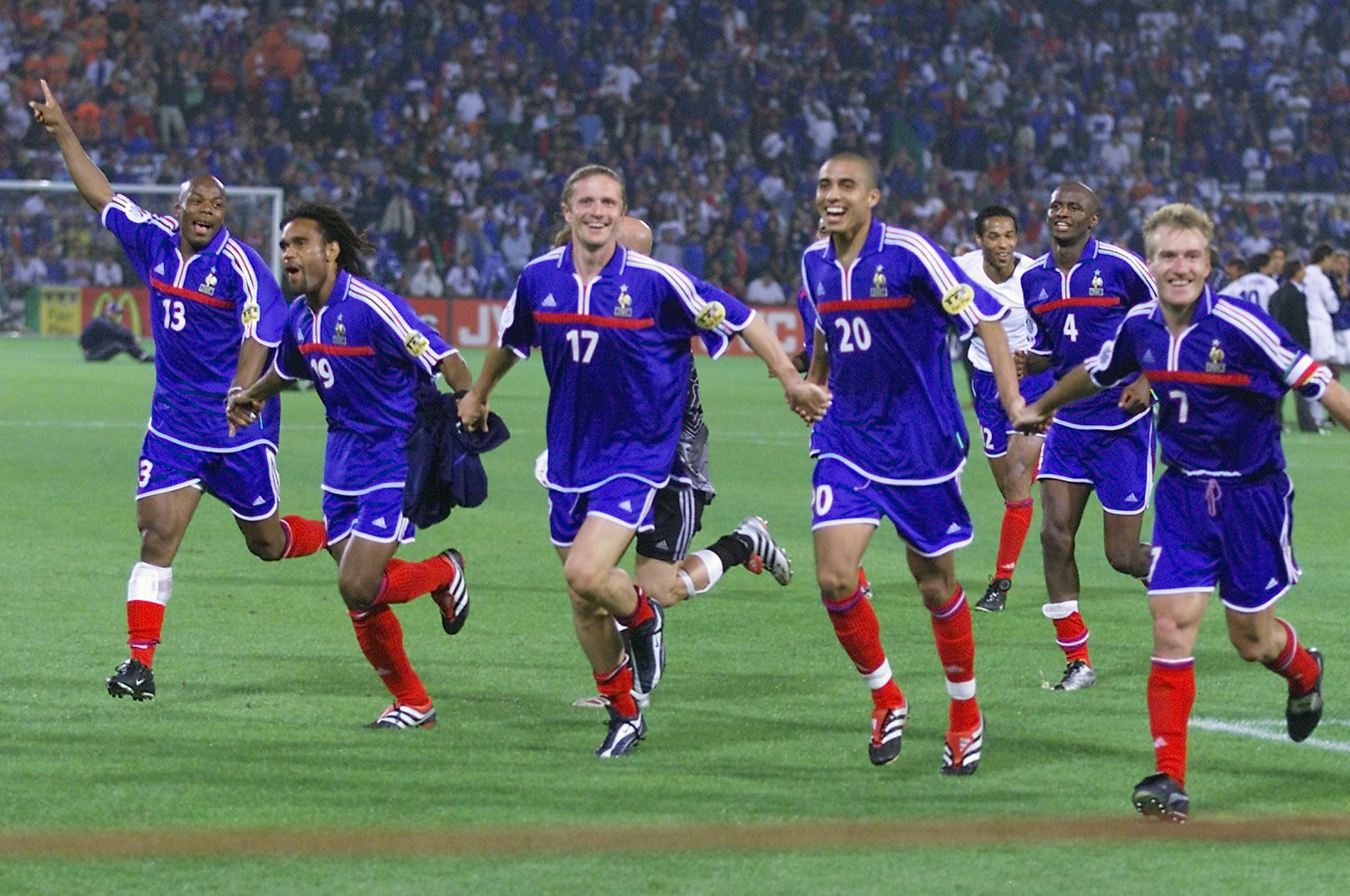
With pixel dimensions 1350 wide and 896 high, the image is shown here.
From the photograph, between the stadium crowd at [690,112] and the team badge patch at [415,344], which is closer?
the team badge patch at [415,344]

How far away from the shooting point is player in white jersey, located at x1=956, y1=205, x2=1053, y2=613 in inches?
412

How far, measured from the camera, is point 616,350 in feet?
22.5

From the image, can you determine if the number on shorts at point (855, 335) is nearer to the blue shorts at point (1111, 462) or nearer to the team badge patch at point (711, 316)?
the team badge patch at point (711, 316)

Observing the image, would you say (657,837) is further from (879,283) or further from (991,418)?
(991,418)

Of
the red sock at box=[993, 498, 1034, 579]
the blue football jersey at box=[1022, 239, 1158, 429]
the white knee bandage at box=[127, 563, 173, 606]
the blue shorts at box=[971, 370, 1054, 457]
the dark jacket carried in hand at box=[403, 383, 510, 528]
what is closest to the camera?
the dark jacket carried in hand at box=[403, 383, 510, 528]

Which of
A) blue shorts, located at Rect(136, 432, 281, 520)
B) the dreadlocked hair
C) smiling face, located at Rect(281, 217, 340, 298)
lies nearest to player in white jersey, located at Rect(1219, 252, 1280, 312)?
blue shorts, located at Rect(136, 432, 281, 520)

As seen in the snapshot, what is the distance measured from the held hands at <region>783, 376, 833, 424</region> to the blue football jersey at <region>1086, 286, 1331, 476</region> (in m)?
0.98

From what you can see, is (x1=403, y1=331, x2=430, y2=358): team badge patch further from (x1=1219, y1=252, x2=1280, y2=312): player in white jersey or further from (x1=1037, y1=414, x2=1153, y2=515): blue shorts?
(x1=1219, y1=252, x2=1280, y2=312): player in white jersey

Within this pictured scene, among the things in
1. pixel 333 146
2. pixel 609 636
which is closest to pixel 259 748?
pixel 609 636

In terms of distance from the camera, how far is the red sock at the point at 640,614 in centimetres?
739

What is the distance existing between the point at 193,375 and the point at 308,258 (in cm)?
107

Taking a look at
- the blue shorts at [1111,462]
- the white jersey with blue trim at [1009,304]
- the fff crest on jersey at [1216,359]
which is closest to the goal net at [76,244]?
the white jersey with blue trim at [1009,304]

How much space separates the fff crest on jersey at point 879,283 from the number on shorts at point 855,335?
10 centimetres

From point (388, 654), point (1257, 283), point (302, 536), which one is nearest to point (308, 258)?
point (388, 654)
